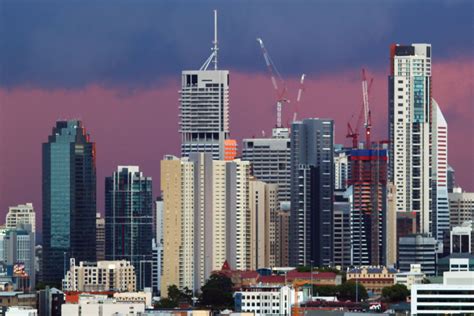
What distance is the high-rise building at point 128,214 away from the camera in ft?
202

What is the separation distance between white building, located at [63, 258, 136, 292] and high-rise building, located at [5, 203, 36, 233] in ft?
5.49

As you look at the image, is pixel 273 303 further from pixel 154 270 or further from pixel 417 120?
pixel 417 120

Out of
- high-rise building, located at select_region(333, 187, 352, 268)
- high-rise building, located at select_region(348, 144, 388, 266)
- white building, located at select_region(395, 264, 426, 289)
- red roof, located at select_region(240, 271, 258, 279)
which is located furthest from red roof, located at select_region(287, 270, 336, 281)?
high-rise building, located at select_region(348, 144, 388, 266)

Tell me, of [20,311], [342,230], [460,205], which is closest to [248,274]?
[342,230]

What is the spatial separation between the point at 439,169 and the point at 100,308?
95.6ft

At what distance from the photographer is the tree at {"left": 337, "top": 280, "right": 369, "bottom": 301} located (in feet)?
161

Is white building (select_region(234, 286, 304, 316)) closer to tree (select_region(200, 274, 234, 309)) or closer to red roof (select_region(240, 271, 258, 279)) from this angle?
tree (select_region(200, 274, 234, 309))

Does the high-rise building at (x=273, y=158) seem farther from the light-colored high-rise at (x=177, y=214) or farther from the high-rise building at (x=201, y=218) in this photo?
the light-colored high-rise at (x=177, y=214)

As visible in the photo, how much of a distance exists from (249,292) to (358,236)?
1763 centimetres

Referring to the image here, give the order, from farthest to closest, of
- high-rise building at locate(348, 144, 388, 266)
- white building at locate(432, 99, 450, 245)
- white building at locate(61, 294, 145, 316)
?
1. white building at locate(432, 99, 450, 245)
2. high-rise building at locate(348, 144, 388, 266)
3. white building at locate(61, 294, 145, 316)

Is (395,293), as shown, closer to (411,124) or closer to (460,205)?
(460,205)

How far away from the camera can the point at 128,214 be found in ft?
207

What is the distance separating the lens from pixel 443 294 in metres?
38.8

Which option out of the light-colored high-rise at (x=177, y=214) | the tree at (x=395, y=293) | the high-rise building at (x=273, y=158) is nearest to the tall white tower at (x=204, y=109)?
the high-rise building at (x=273, y=158)
